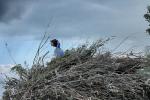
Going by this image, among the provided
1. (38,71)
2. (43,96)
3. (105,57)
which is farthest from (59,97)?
(105,57)

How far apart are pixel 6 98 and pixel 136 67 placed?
8.92 ft

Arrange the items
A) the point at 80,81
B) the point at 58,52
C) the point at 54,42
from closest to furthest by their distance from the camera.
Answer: the point at 80,81 → the point at 58,52 → the point at 54,42

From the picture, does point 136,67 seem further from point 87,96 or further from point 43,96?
point 43,96

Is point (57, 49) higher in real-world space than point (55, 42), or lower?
lower

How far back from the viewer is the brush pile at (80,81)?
26.9ft

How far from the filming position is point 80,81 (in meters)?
8.37

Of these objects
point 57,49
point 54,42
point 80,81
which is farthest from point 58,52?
point 80,81

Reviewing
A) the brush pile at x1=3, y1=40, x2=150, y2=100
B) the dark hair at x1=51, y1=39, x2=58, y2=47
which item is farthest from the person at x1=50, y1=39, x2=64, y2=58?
the brush pile at x1=3, y1=40, x2=150, y2=100

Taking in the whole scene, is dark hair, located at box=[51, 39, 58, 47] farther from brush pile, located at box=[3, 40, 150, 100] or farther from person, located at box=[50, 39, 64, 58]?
brush pile, located at box=[3, 40, 150, 100]

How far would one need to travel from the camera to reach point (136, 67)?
9.24 m

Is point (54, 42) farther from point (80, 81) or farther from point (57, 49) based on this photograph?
point (80, 81)

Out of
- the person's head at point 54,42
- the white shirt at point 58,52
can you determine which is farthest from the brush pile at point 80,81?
the person's head at point 54,42

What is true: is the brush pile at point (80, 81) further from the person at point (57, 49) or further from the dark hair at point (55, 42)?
the dark hair at point (55, 42)

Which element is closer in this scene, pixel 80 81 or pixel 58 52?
pixel 80 81
